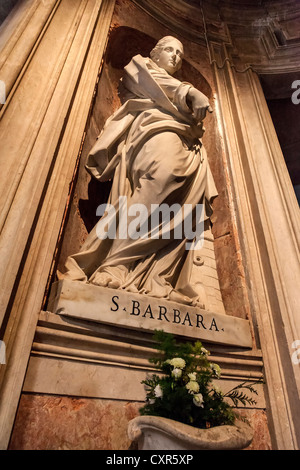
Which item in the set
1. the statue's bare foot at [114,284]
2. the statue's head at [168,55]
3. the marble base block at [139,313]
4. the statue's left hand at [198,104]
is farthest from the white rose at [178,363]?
the statue's head at [168,55]

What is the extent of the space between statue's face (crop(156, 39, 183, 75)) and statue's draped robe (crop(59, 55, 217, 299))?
0.72 ft

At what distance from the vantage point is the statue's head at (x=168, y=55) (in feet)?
10.00

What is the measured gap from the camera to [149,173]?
7.33 ft

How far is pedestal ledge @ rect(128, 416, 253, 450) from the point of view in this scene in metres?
1.22

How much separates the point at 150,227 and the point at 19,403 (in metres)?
1.17

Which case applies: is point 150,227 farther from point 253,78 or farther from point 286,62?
point 286,62

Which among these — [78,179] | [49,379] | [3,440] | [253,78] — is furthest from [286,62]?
[3,440]

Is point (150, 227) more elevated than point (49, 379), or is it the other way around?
point (150, 227)

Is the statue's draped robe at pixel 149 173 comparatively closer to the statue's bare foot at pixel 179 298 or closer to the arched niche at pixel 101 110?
the statue's bare foot at pixel 179 298

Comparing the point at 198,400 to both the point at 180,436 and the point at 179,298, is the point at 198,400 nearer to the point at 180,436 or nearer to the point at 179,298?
the point at 180,436

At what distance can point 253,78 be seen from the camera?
4.15 metres

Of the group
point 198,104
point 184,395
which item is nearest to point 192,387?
point 184,395

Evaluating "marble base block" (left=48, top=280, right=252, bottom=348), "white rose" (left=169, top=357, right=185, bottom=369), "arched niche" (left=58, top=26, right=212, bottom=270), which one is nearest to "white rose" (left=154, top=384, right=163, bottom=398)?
"white rose" (left=169, top=357, right=185, bottom=369)

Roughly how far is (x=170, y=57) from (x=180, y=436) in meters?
2.95
